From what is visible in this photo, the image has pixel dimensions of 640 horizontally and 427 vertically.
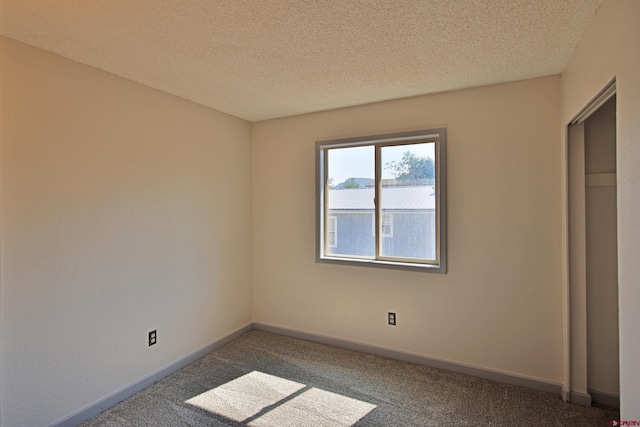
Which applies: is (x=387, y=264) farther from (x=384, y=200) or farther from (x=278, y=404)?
(x=278, y=404)

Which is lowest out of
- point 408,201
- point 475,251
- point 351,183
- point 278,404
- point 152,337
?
point 278,404

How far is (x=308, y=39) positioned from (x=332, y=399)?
2450 mm

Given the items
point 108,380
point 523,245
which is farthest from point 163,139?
point 523,245

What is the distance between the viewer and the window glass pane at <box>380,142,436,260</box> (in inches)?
115

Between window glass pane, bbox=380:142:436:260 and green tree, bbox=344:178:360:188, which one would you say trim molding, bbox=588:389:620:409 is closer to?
window glass pane, bbox=380:142:436:260

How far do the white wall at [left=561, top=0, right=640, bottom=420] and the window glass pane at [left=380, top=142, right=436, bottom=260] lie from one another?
1.48 meters

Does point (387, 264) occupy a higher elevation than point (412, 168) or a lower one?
lower

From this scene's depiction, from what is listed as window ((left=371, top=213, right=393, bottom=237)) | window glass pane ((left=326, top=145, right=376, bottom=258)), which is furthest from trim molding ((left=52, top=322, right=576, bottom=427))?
window ((left=371, top=213, right=393, bottom=237))

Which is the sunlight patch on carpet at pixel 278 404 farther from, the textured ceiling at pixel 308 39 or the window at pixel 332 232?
the textured ceiling at pixel 308 39

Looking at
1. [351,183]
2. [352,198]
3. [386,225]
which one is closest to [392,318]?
[386,225]

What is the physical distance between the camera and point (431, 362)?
2850 millimetres

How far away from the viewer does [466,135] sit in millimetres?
2703

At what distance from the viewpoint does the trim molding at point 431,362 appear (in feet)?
8.13

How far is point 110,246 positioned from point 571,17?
3.15 meters
